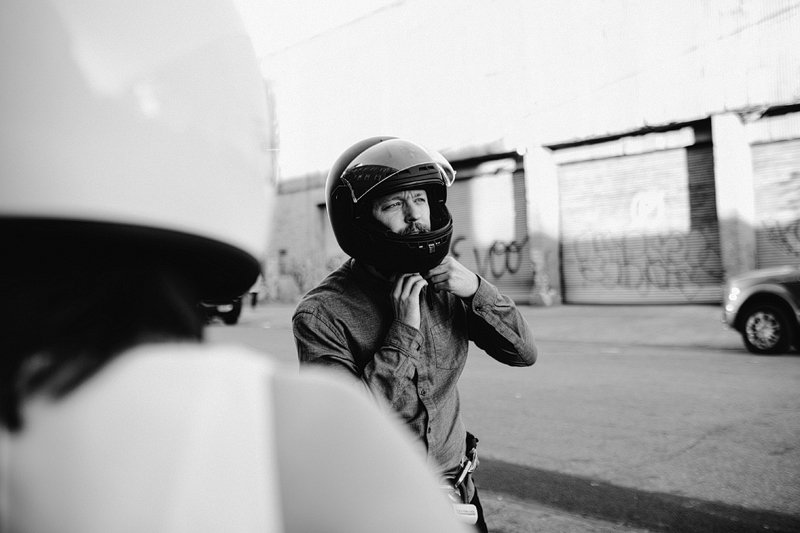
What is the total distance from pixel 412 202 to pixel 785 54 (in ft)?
56.0

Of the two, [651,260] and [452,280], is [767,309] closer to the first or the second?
[651,260]

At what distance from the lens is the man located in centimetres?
180

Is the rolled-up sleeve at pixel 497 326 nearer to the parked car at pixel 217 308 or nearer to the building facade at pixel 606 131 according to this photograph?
the parked car at pixel 217 308

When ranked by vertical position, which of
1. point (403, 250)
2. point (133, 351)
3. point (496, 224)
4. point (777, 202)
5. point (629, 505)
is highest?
point (496, 224)

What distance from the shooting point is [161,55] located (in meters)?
0.63

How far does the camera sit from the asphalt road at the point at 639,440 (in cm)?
388

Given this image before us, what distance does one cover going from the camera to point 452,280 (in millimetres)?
1939

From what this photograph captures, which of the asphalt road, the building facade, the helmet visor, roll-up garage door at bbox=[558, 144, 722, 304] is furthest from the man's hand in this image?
roll-up garage door at bbox=[558, 144, 722, 304]

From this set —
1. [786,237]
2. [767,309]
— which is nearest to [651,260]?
[786,237]

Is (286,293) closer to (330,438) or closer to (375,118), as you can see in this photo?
(375,118)

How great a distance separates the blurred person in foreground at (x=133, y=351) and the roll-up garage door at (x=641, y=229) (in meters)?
18.2

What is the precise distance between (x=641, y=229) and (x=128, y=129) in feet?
61.9

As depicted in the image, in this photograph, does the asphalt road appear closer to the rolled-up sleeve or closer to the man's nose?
the rolled-up sleeve

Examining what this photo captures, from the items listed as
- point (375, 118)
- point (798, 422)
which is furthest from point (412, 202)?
point (375, 118)
